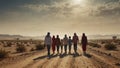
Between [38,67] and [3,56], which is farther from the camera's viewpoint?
[3,56]

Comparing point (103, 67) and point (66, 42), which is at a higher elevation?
point (66, 42)

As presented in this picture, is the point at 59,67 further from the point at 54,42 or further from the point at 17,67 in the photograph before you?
the point at 54,42

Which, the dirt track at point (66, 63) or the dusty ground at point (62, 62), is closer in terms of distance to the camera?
the dirt track at point (66, 63)

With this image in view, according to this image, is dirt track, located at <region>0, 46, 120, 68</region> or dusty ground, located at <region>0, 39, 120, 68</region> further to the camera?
dusty ground, located at <region>0, 39, 120, 68</region>

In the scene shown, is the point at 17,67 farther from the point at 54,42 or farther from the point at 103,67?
the point at 54,42

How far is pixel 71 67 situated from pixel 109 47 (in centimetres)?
2377

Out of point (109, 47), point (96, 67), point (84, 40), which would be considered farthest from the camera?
point (109, 47)

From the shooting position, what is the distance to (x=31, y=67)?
13.5 m

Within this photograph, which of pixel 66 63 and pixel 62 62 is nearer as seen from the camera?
pixel 66 63

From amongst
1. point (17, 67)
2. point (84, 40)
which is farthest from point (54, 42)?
point (17, 67)

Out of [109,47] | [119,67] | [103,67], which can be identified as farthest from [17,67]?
[109,47]

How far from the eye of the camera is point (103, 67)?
13336mm

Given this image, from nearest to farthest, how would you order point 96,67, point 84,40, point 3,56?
point 96,67 → point 3,56 → point 84,40

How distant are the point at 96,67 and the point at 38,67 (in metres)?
3.77
